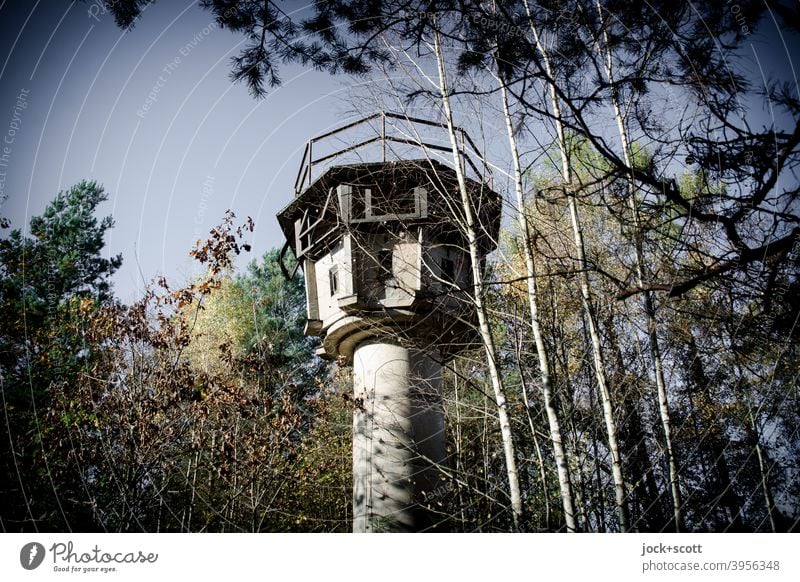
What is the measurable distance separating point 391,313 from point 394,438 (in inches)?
60.9

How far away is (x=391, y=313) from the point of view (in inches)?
291

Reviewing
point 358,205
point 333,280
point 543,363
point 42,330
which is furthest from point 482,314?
point 42,330

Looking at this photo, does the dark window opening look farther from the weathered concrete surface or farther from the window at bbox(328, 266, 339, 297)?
the weathered concrete surface

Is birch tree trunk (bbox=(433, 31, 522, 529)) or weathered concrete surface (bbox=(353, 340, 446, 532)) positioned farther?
weathered concrete surface (bbox=(353, 340, 446, 532))

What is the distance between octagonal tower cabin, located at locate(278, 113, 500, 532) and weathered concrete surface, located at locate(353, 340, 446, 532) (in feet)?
0.04

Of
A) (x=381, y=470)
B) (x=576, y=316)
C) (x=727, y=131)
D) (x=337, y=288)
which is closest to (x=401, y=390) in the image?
(x=381, y=470)

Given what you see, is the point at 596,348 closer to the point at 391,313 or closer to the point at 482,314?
the point at 482,314

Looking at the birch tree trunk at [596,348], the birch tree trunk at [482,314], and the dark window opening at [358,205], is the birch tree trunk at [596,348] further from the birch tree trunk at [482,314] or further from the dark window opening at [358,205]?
the dark window opening at [358,205]

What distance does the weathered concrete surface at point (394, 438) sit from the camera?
6.81 meters

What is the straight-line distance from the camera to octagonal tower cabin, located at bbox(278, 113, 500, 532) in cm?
675

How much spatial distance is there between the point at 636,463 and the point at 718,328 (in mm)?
3652

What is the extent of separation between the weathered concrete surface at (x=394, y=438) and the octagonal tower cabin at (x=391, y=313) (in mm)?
12

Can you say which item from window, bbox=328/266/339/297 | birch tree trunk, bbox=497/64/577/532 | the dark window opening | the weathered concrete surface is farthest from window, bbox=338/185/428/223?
the weathered concrete surface
